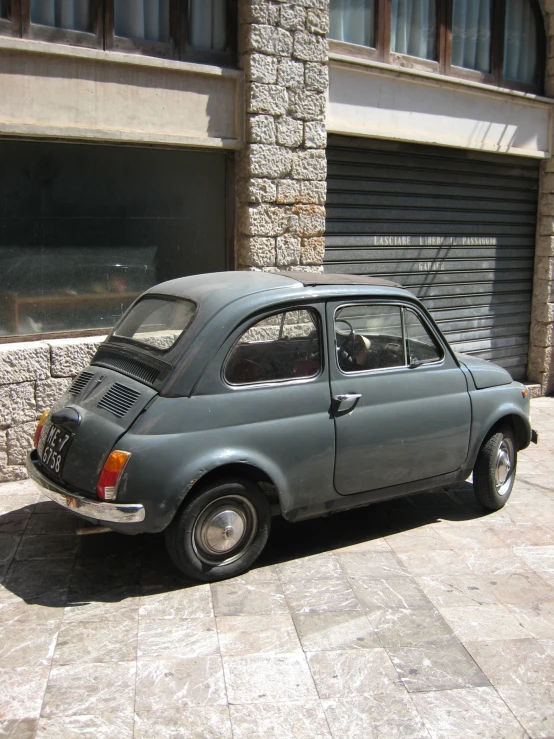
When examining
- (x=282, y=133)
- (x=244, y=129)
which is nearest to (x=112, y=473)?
(x=244, y=129)

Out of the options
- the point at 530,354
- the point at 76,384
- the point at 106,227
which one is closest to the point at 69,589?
the point at 76,384

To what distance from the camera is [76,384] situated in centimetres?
532

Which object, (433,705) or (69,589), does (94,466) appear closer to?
(69,589)

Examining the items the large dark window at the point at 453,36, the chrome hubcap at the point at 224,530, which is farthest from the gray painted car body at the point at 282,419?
the large dark window at the point at 453,36

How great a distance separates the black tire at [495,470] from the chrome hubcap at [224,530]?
2.04 m

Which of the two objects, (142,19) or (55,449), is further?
(142,19)

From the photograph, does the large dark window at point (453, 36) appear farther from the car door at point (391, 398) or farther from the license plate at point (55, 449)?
the license plate at point (55, 449)

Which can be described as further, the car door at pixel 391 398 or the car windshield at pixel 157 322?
the car door at pixel 391 398

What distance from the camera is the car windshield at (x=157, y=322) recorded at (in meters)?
5.00

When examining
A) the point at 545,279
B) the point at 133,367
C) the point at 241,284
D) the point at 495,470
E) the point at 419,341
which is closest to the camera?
the point at 133,367

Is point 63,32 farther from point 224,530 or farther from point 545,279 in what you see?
point 545,279

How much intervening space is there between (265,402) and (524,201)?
7.19m

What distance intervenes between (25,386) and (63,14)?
3.14 m

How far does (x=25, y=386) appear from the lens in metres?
6.70
